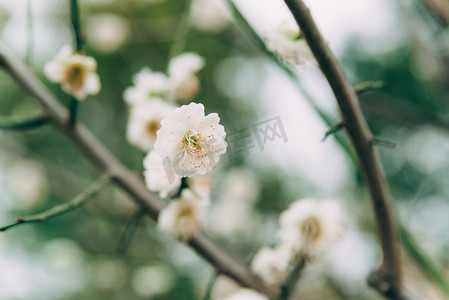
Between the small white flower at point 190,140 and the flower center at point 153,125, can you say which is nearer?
the small white flower at point 190,140

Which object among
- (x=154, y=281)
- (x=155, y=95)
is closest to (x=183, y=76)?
(x=155, y=95)

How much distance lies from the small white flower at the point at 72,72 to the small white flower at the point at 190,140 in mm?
285

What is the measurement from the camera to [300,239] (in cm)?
57

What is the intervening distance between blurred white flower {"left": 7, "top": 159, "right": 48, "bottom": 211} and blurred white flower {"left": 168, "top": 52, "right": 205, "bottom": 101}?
4.20ft

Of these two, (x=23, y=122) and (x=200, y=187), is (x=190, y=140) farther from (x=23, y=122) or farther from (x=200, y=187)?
(x=23, y=122)

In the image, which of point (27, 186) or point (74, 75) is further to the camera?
point (27, 186)

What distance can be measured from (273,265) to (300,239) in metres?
0.05

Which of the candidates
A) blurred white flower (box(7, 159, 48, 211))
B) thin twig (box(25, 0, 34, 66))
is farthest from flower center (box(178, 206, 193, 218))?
blurred white flower (box(7, 159, 48, 211))

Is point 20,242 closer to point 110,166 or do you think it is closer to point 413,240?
point 110,166

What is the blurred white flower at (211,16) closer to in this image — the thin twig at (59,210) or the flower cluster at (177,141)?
the flower cluster at (177,141)

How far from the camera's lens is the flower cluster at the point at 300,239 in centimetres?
56

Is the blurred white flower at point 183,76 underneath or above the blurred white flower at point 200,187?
above

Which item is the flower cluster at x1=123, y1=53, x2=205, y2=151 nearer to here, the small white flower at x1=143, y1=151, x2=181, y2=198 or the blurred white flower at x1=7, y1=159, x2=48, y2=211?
the small white flower at x1=143, y1=151, x2=181, y2=198

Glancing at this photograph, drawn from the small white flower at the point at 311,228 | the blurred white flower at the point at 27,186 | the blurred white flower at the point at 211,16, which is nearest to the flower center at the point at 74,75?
the small white flower at the point at 311,228
